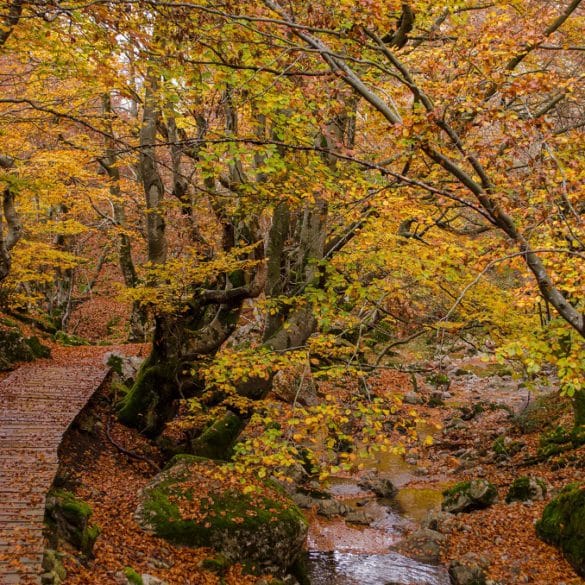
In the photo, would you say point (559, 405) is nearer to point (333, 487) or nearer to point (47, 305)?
point (333, 487)

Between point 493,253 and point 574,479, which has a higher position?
point 493,253

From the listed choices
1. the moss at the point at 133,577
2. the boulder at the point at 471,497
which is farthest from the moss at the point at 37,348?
the boulder at the point at 471,497

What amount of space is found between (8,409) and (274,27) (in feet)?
30.3

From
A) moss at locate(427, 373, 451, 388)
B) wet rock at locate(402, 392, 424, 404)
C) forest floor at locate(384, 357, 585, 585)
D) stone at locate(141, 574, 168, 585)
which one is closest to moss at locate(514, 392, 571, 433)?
forest floor at locate(384, 357, 585, 585)

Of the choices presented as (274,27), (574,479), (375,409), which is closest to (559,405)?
(574,479)

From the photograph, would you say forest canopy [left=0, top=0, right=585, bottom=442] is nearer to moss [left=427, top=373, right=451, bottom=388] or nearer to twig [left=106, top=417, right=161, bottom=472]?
twig [left=106, top=417, right=161, bottom=472]

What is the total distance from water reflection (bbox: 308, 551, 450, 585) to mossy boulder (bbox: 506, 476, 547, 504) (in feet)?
9.81

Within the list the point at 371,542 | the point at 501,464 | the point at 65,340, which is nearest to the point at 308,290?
the point at 371,542

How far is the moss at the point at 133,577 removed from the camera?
6.90m

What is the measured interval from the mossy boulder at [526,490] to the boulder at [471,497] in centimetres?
43

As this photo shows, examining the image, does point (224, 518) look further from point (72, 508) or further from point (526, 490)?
point (526, 490)

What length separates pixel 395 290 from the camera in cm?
935

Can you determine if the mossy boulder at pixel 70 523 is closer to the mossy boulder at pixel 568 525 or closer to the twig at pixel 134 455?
the twig at pixel 134 455

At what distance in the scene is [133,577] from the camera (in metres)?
6.95
